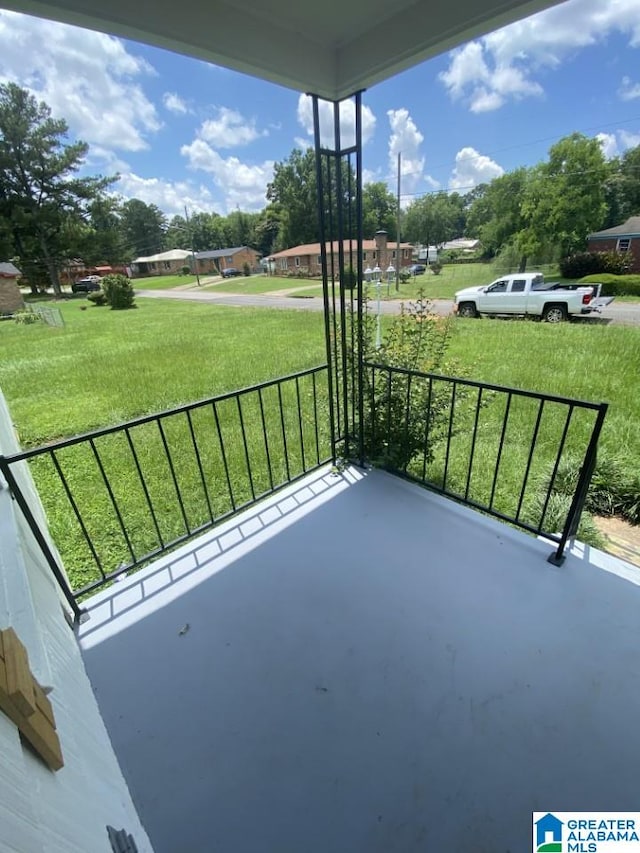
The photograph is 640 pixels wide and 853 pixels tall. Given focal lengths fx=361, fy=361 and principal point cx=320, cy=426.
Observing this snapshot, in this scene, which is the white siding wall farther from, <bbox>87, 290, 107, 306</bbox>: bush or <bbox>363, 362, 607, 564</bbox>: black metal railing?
<bbox>87, 290, 107, 306</bbox>: bush

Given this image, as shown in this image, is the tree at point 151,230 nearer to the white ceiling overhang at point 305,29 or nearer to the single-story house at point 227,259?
the single-story house at point 227,259

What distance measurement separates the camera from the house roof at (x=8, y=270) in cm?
431

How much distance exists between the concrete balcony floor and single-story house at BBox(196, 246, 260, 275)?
65.9 ft

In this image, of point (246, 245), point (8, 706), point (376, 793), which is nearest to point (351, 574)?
point (376, 793)

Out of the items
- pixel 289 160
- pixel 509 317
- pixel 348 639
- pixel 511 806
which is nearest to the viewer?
pixel 511 806

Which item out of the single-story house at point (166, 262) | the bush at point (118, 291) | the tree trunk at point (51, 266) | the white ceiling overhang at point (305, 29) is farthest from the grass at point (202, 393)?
the single-story house at point (166, 262)

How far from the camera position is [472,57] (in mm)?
2043

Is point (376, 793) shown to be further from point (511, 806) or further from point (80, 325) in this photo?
point (80, 325)

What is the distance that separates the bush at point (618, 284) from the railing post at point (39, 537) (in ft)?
38.9

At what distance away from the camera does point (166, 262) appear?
18.5 meters

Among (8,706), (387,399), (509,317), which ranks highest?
(8,706)

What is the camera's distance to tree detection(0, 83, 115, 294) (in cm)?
320

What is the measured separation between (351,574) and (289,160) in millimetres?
12446

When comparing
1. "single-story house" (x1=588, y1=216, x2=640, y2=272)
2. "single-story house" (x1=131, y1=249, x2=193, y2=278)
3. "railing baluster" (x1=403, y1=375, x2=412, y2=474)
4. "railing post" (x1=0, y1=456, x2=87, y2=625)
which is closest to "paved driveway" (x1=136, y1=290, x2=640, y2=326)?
"single-story house" (x1=131, y1=249, x2=193, y2=278)
